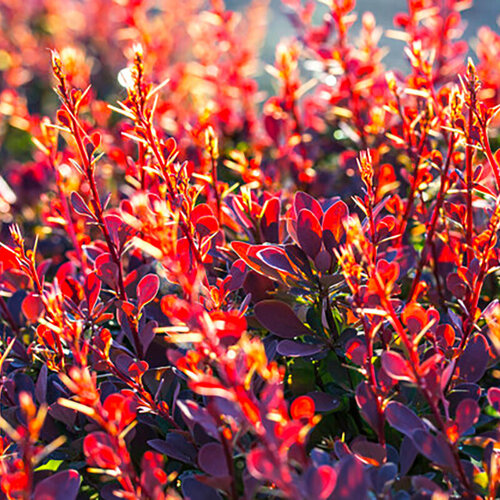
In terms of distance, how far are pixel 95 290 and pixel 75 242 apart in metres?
0.21

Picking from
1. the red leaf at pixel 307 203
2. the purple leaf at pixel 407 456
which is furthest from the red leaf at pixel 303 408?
the red leaf at pixel 307 203

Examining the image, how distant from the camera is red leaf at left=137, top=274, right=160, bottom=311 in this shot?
116 cm

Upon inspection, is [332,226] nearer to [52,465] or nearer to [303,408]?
[303,408]

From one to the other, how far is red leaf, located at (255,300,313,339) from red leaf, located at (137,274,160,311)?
0.63 ft

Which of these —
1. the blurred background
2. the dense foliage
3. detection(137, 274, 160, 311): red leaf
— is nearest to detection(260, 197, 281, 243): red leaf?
the dense foliage

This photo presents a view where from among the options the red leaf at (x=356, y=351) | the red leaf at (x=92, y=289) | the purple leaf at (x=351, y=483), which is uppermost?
the red leaf at (x=356, y=351)

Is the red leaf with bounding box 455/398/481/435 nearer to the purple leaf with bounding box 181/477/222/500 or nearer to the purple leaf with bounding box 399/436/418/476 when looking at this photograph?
the purple leaf with bounding box 399/436/418/476

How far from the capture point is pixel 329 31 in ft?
7.47

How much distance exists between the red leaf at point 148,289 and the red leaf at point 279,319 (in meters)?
0.19

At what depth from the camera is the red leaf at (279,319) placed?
1155 mm

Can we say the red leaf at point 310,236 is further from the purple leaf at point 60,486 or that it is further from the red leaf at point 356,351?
the purple leaf at point 60,486

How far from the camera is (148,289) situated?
116 cm

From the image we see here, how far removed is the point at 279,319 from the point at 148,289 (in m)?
0.25

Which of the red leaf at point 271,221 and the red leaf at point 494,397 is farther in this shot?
the red leaf at point 271,221
